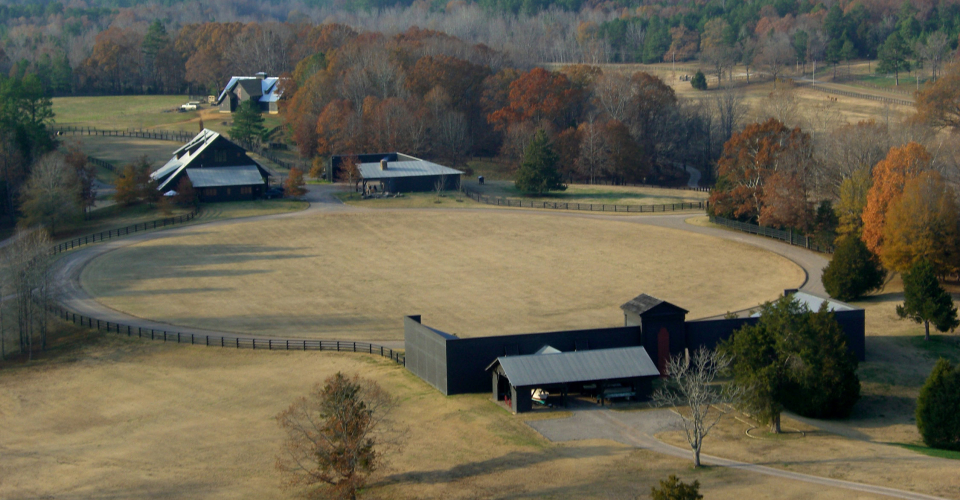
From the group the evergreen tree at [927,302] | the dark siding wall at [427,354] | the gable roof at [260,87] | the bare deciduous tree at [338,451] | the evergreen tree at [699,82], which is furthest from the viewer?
the evergreen tree at [699,82]

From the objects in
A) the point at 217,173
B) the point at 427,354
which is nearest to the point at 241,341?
the point at 427,354

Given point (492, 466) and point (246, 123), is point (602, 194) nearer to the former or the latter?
point (246, 123)

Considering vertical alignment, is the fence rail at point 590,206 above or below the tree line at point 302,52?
below

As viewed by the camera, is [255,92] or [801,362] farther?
[255,92]

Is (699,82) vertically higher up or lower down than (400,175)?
higher up

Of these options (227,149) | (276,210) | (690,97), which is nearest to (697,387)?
(276,210)

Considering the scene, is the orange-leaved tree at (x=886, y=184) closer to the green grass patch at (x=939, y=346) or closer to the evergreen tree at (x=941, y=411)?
the green grass patch at (x=939, y=346)

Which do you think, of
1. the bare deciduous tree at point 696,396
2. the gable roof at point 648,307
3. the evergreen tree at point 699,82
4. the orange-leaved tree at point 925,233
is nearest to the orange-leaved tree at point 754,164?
the orange-leaved tree at point 925,233
